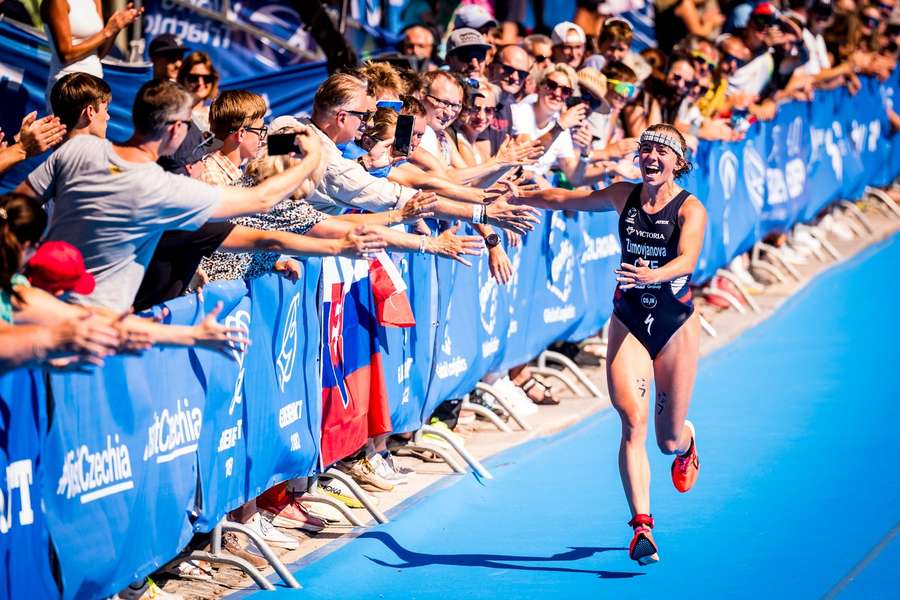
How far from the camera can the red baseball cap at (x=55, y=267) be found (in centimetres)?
557

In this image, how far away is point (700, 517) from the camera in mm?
8812

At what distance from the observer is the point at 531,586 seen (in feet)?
25.0

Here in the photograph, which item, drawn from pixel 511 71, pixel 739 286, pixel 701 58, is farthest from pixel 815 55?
pixel 511 71

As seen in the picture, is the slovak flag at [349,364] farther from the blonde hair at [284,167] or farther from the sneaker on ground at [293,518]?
the blonde hair at [284,167]

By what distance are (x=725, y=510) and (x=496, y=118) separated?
12.1 ft

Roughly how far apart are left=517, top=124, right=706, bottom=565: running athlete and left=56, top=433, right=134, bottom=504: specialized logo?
2985 mm

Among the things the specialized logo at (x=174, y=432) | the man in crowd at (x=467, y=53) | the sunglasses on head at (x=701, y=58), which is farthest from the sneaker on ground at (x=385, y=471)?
the sunglasses on head at (x=701, y=58)

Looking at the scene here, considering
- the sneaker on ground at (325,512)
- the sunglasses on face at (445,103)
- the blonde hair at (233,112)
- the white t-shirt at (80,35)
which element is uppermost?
the blonde hair at (233,112)

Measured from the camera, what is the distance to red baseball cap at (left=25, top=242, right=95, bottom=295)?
557 centimetres

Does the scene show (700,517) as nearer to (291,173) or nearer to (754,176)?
(291,173)

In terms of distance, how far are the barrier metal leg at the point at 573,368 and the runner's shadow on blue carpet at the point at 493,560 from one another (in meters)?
3.82

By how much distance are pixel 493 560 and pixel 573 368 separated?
4306mm

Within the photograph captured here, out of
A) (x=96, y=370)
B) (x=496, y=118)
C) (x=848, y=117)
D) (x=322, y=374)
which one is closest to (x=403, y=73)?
(x=496, y=118)

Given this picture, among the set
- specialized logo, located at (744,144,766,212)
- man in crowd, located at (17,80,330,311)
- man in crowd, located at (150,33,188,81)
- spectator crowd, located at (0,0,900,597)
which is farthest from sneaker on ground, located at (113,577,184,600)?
specialized logo, located at (744,144,766,212)
